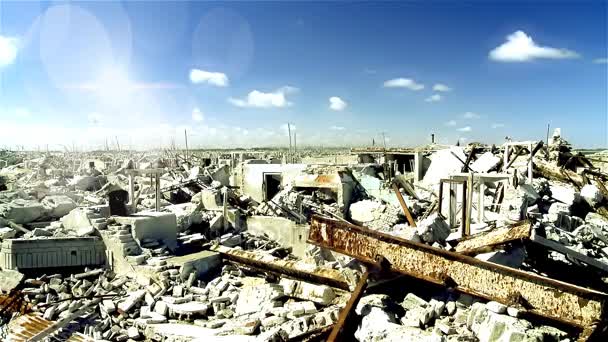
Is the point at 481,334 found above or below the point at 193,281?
above

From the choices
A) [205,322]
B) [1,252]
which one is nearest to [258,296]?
[205,322]

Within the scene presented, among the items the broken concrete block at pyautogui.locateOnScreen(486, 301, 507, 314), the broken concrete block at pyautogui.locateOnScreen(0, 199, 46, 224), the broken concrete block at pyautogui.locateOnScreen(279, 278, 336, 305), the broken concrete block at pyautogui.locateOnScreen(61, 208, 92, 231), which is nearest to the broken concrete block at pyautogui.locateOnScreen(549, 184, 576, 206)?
the broken concrete block at pyautogui.locateOnScreen(486, 301, 507, 314)

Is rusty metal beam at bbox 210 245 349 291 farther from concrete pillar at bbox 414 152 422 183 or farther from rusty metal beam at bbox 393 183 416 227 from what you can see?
concrete pillar at bbox 414 152 422 183

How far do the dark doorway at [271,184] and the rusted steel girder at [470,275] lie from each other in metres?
13.0

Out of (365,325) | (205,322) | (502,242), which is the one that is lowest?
(205,322)

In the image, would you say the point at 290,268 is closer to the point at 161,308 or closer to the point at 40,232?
the point at 161,308

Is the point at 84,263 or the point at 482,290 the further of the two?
the point at 84,263

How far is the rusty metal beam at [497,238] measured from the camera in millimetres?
5430

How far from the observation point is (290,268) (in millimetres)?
7051

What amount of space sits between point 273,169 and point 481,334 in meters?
15.1

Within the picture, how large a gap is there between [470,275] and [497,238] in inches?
38.1

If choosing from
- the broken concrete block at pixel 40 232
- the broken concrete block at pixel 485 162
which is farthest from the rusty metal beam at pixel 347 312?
the broken concrete block at pixel 485 162

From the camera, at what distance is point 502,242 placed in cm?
546

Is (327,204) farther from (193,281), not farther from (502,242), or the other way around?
(502,242)
